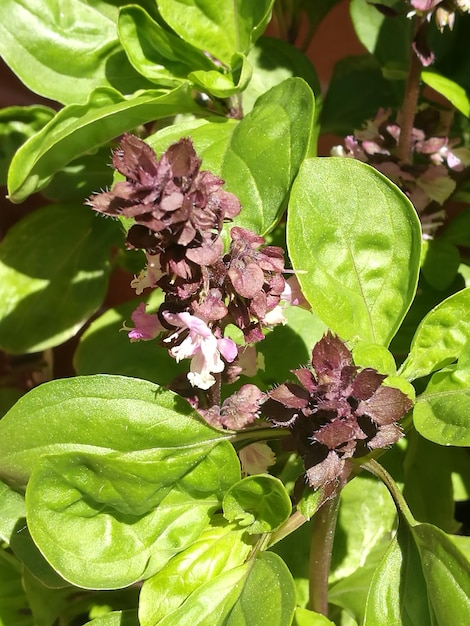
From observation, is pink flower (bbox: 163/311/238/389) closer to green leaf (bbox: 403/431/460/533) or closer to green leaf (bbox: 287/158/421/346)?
green leaf (bbox: 287/158/421/346)

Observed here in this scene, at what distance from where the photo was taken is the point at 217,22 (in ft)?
2.50

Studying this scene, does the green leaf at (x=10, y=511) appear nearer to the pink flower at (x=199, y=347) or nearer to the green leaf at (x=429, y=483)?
the pink flower at (x=199, y=347)

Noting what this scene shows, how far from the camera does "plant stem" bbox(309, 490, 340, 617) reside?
0.59 meters

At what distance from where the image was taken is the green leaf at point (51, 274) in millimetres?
937

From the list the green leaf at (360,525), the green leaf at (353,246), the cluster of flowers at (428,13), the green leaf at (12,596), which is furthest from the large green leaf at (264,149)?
the green leaf at (12,596)

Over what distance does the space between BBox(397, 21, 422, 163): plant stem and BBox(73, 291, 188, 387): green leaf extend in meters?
0.30

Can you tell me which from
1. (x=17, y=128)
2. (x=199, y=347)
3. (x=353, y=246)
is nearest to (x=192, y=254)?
(x=199, y=347)

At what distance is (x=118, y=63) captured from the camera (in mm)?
835

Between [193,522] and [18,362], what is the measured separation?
0.68 metres

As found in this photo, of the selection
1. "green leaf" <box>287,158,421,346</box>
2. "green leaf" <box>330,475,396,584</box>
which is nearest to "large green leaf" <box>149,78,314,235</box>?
"green leaf" <box>287,158,421,346</box>

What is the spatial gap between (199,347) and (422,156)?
0.43 meters

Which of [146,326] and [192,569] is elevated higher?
[146,326]

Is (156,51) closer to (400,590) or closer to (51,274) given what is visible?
(51,274)

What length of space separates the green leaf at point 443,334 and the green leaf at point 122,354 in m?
0.26
